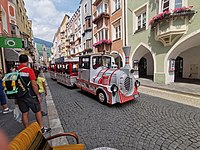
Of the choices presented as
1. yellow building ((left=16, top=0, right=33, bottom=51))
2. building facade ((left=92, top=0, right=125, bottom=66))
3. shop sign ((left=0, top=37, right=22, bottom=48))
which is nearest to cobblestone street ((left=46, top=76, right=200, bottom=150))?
shop sign ((left=0, top=37, right=22, bottom=48))

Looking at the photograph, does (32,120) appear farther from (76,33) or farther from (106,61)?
(76,33)

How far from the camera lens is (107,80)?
17.1 ft

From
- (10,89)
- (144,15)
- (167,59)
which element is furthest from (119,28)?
(10,89)

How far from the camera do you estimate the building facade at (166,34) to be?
732cm

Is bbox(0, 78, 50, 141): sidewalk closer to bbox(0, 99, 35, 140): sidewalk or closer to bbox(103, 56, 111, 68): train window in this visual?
bbox(0, 99, 35, 140): sidewalk

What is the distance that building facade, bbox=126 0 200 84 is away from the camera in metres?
7.32

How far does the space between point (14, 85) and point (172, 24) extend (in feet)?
30.5

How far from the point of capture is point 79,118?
157 inches

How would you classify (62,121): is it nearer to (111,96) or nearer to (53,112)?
(53,112)

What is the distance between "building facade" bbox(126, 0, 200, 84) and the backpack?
8898mm

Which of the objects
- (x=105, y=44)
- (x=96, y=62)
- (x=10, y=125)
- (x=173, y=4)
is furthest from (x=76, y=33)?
(x=10, y=125)

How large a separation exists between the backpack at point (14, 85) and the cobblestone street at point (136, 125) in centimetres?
162

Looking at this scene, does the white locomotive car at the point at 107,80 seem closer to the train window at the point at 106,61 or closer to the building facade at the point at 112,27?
the train window at the point at 106,61

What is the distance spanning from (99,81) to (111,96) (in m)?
1.14
